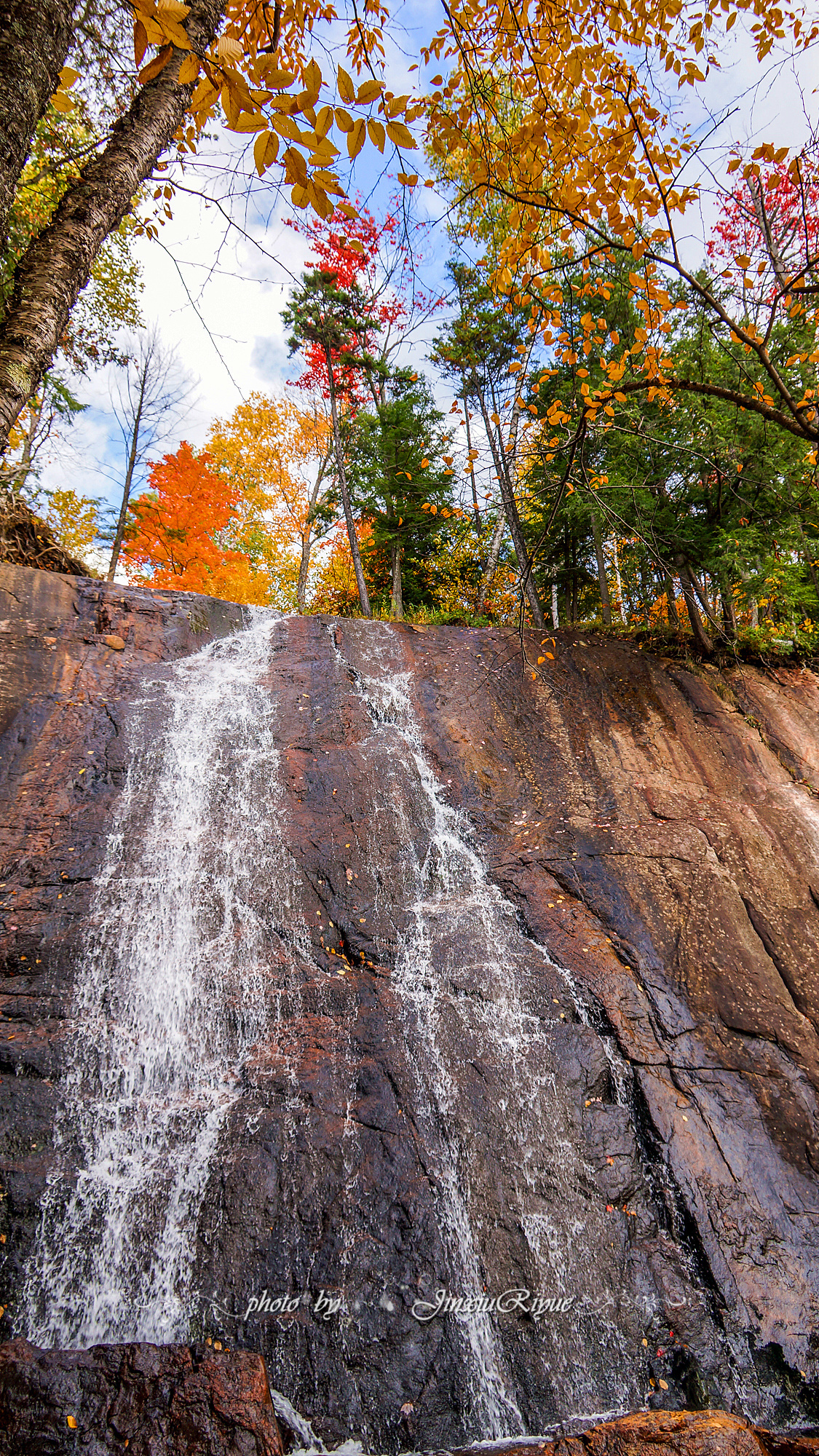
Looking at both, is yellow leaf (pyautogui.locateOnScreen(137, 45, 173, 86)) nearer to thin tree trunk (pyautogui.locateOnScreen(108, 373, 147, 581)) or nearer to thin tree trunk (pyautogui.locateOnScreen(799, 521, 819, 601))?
thin tree trunk (pyautogui.locateOnScreen(799, 521, 819, 601))

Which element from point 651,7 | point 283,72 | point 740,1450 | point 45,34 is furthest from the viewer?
point 651,7

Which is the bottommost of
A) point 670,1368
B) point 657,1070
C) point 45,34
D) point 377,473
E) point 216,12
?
point 670,1368

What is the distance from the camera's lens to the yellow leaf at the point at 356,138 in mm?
1968

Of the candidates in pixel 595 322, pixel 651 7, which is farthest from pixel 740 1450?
pixel 651 7

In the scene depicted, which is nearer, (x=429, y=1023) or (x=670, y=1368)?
(x=670, y=1368)

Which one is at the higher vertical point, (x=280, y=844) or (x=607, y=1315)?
(x=280, y=844)

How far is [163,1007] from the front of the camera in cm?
486

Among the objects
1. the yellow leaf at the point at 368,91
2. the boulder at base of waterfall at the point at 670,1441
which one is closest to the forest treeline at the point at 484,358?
the yellow leaf at the point at 368,91

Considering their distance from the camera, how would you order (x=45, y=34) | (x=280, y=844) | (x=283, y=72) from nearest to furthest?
(x=283, y=72), (x=45, y=34), (x=280, y=844)

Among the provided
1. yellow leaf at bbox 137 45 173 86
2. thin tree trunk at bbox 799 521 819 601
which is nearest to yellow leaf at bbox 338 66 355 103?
yellow leaf at bbox 137 45 173 86

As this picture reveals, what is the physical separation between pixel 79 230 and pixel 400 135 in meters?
2.06

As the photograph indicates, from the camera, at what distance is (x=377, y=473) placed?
46.0 feet

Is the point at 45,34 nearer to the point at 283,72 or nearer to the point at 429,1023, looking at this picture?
the point at 283,72

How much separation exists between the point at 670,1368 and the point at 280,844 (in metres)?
4.86
